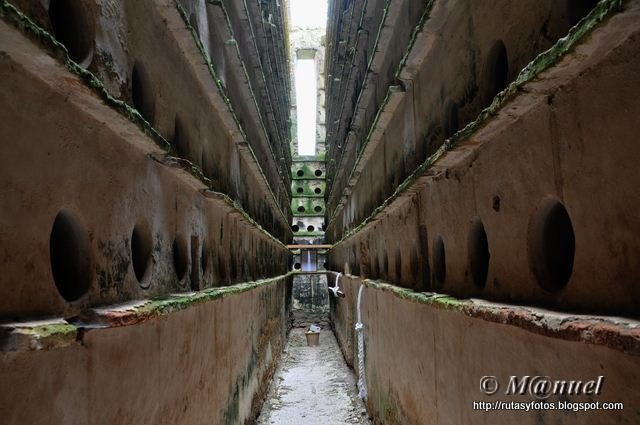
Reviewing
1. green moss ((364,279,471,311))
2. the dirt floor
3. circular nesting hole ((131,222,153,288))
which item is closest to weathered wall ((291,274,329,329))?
the dirt floor

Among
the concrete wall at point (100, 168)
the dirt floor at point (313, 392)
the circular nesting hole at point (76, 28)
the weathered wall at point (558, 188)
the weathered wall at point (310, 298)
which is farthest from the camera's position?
the weathered wall at point (310, 298)

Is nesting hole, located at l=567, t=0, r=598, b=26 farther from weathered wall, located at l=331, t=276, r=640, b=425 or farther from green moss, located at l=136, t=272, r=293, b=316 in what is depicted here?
green moss, located at l=136, t=272, r=293, b=316

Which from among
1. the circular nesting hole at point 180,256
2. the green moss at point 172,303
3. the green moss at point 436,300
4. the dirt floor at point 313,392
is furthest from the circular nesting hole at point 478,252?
the dirt floor at point 313,392

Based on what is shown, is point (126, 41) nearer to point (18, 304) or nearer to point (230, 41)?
point (18, 304)

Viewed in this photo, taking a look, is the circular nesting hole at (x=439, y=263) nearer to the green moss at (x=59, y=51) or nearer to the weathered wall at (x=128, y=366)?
the weathered wall at (x=128, y=366)

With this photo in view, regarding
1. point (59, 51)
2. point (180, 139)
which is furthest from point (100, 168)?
point (180, 139)

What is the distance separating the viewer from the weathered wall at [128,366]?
1.66 metres

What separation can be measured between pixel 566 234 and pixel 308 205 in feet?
75.3

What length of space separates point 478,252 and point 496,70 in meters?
1.14

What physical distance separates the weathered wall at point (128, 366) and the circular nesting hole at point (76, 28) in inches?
48.2

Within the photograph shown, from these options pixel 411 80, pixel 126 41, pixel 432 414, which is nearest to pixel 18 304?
pixel 126 41

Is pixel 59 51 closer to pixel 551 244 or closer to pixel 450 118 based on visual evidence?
pixel 551 244

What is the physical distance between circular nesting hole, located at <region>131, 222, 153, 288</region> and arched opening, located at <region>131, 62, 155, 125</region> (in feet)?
2.44

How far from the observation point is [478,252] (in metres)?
3.33
